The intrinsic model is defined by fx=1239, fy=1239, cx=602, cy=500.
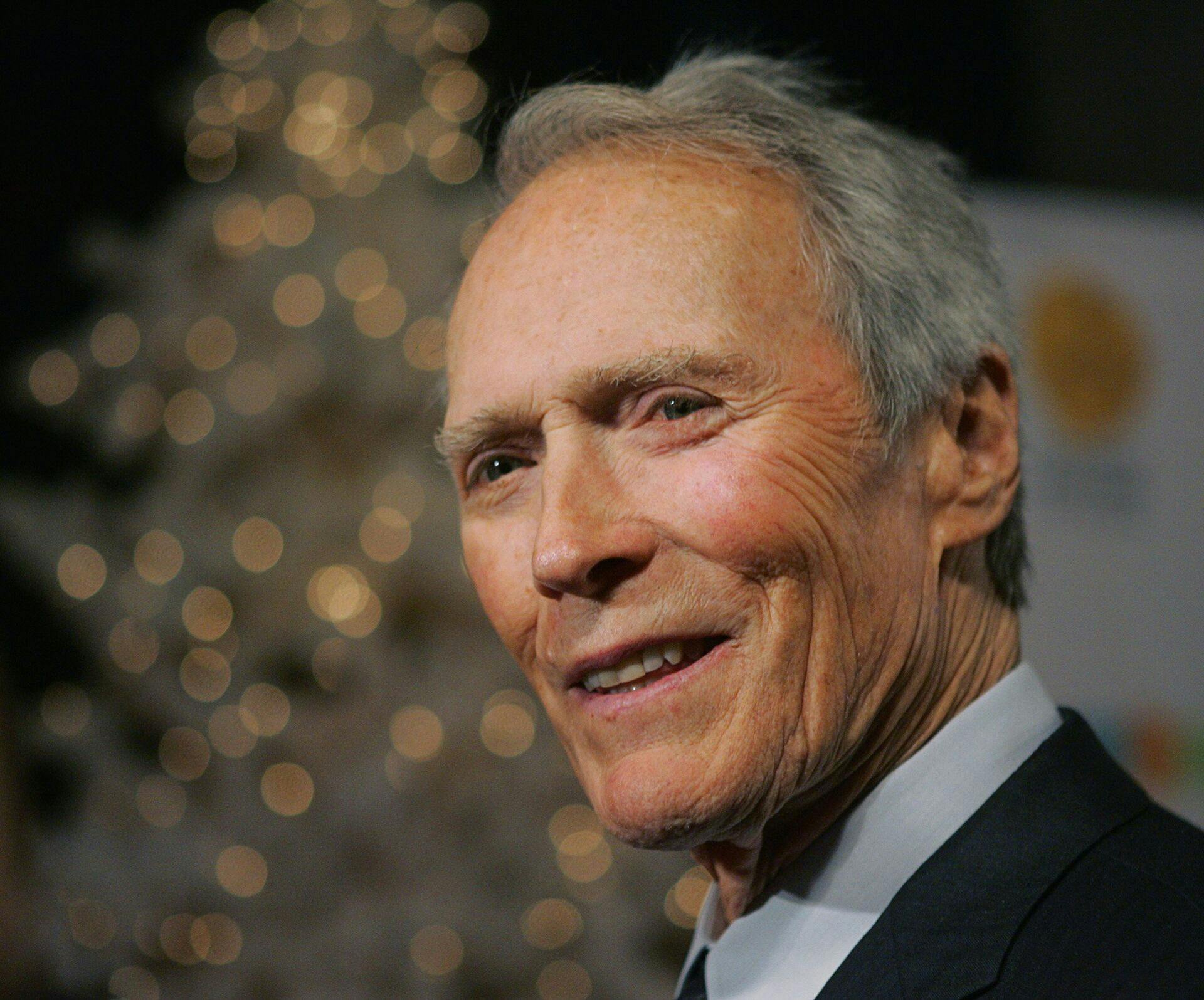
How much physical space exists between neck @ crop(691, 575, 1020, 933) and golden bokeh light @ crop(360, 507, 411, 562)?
1884mm

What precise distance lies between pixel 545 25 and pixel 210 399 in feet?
4.76

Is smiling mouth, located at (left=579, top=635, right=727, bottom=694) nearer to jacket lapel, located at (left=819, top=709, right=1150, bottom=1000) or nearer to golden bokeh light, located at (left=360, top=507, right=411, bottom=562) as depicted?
jacket lapel, located at (left=819, top=709, right=1150, bottom=1000)

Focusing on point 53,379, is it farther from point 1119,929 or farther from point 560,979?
point 1119,929

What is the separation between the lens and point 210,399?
128 inches

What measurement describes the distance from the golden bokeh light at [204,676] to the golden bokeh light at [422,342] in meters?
0.91

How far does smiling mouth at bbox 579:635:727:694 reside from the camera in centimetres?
125

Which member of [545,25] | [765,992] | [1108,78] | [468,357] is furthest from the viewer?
[1108,78]

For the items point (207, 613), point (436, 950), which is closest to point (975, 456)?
point (436, 950)

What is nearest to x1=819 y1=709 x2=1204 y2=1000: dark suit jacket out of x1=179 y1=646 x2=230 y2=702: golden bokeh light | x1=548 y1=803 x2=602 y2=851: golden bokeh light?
x1=548 y1=803 x2=602 y2=851: golden bokeh light

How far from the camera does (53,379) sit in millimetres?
3309

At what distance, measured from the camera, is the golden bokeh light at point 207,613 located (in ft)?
10.4

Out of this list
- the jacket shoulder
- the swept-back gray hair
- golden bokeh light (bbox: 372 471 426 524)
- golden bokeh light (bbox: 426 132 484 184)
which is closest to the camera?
the jacket shoulder

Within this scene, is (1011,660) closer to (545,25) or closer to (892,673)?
(892,673)

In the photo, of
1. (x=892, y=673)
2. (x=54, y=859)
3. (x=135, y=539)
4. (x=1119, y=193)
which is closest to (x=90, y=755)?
(x=54, y=859)
